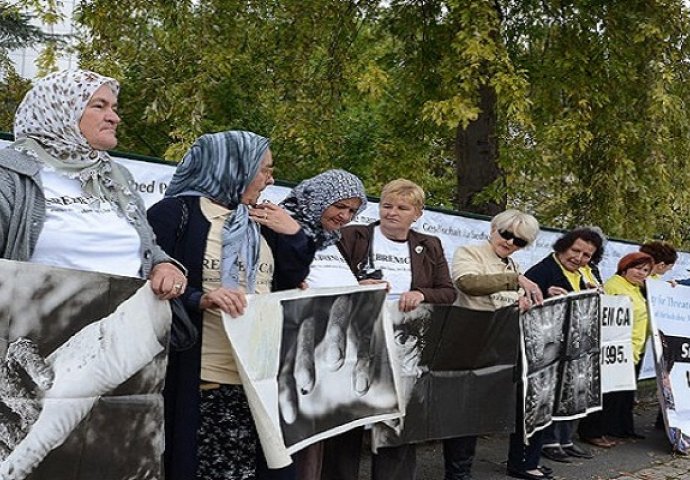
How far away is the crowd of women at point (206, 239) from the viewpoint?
2918 millimetres

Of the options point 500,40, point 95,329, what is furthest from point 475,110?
point 95,329

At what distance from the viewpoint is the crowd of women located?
2918mm

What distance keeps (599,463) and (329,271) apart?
3745 mm

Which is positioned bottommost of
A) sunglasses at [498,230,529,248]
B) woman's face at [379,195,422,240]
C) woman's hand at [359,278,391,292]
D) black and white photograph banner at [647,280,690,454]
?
black and white photograph banner at [647,280,690,454]

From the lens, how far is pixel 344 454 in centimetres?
496

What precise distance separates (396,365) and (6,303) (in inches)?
97.4

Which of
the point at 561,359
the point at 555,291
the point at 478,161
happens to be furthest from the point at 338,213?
the point at 478,161

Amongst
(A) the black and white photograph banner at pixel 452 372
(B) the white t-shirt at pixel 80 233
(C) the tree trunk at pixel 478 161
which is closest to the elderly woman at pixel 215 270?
(B) the white t-shirt at pixel 80 233

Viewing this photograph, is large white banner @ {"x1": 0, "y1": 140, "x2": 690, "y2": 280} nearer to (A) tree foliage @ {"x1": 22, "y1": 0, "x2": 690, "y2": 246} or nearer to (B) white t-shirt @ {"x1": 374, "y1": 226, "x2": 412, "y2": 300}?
(A) tree foliage @ {"x1": 22, "y1": 0, "x2": 690, "y2": 246}

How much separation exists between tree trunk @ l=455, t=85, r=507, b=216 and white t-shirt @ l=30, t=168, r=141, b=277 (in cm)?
710

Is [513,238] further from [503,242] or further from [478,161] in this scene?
[478,161]

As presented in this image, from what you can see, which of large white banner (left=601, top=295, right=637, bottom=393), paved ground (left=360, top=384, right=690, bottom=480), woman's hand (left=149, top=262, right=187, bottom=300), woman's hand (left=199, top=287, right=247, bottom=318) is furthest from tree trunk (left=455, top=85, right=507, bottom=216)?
woman's hand (left=149, top=262, right=187, bottom=300)

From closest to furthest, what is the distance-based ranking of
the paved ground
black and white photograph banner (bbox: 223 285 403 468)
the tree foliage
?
black and white photograph banner (bbox: 223 285 403 468), the paved ground, the tree foliage

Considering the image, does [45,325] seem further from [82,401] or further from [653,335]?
[653,335]
